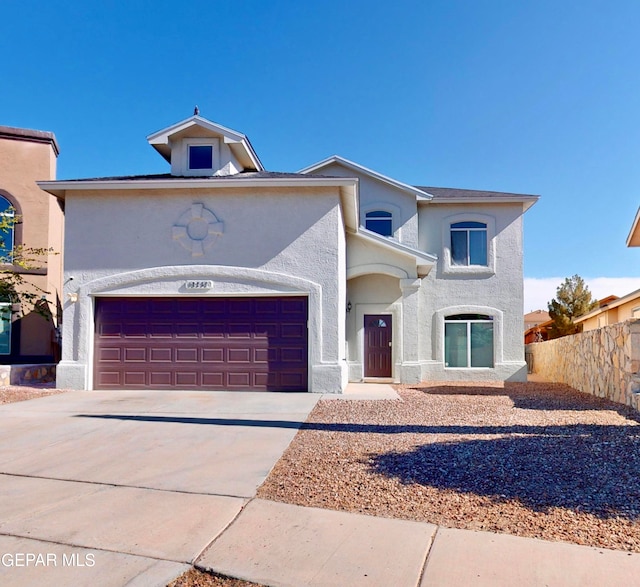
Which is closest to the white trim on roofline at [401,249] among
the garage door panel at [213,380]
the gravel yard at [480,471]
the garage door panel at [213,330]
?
the garage door panel at [213,330]

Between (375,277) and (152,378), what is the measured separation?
781 centimetres

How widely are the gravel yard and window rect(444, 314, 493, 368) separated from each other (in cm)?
886

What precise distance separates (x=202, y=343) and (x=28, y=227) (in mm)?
9547

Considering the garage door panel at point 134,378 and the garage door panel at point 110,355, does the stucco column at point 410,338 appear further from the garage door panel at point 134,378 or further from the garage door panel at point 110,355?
the garage door panel at point 110,355

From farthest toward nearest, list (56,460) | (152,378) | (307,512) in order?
(152,378)
(56,460)
(307,512)

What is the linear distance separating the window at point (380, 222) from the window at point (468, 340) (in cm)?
371

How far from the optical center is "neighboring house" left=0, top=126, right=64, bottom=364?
18.9 meters

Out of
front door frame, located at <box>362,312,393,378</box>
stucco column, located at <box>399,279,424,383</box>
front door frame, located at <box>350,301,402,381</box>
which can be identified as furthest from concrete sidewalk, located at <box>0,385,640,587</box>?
front door frame, located at <box>362,312,393,378</box>

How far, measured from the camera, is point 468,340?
62.7ft

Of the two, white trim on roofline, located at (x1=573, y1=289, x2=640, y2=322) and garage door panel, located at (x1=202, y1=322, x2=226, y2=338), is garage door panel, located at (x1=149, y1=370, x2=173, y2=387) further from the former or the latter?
white trim on roofline, located at (x1=573, y1=289, x2=640, y2=322)

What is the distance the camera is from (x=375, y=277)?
59.3 ft

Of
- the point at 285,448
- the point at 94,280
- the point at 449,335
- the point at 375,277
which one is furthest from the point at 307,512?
the point at 449,335

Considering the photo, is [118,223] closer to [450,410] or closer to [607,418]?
[450,410]

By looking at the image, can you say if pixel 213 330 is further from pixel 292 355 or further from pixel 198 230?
pixel 198 230
